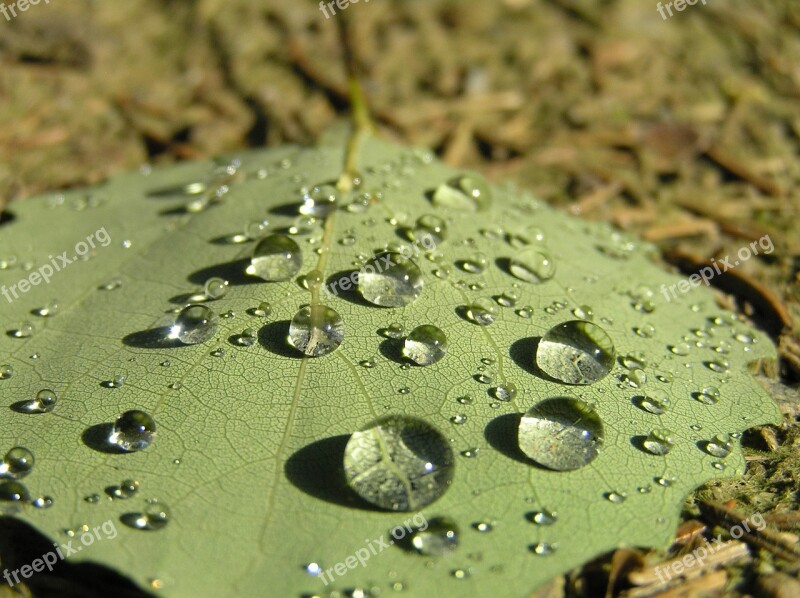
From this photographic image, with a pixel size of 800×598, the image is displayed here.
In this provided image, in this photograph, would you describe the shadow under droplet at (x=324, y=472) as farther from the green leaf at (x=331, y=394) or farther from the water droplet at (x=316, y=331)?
the water droplet at (x=316, y=331)

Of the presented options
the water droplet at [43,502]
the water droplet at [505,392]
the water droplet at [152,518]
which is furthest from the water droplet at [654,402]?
the water droplet at [43,502]

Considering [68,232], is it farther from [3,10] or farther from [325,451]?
[3,10]

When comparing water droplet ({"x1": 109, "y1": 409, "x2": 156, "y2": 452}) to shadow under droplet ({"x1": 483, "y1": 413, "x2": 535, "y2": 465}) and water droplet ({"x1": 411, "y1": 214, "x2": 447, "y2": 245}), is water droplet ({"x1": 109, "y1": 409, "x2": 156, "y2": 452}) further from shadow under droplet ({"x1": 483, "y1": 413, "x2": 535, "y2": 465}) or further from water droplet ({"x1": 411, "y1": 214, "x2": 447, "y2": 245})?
water droplet ({"x1": 411, "y1": 214, "x2": 447, "y2": 245})

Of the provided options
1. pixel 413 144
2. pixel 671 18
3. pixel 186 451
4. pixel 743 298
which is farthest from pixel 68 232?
pixel 671 18

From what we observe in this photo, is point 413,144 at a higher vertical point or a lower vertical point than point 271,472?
higher

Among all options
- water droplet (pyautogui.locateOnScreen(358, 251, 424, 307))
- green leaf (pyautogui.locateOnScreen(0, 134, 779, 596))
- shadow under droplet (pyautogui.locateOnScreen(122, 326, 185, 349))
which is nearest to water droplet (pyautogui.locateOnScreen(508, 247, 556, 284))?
green leaf (pyautogui.locateOnScreen(0, 134, 779, 596))
